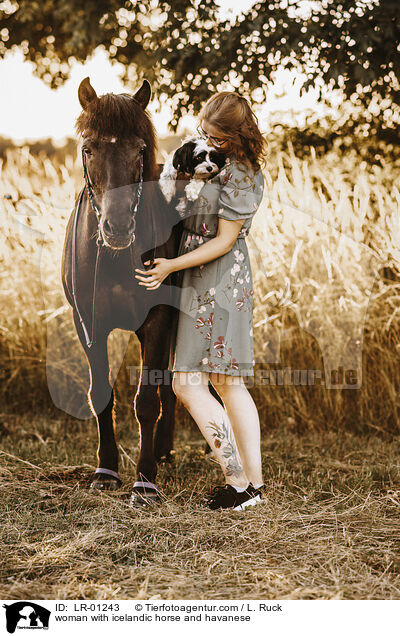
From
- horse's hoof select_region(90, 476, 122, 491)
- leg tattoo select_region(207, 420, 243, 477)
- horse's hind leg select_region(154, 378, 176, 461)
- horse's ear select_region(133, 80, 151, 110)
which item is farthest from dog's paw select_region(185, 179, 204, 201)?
horse's hoof select_region(90, 476, 122, 491)

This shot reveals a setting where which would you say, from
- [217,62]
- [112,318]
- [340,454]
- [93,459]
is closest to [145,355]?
[112,318]

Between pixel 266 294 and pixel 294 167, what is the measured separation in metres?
1.00

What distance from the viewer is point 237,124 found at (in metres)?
2.53

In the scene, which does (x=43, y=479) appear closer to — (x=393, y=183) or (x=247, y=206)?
(x=247, y=206)

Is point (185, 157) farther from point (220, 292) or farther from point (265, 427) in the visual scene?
point (265, 427)

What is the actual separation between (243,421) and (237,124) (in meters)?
1.30

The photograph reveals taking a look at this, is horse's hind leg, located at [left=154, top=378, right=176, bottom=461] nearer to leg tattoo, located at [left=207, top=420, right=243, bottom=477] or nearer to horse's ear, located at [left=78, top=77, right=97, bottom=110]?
leg tattoo, located at [left=207, top=420, right=243, bottom=477]

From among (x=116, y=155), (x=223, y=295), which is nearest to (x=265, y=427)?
(x=223, y=295)

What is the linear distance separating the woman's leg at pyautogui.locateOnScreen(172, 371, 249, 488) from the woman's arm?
453 millimetres

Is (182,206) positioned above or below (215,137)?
below

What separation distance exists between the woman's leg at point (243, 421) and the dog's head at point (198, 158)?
897mm

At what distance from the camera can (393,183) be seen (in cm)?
465

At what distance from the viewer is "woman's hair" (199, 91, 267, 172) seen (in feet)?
8.28

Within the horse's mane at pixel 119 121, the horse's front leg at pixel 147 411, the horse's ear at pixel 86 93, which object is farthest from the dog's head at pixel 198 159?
the horse's front leg at pixel 147 411
